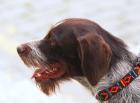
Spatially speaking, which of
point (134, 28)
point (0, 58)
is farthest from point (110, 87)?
point (134, 28)

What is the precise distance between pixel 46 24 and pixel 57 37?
4.58m

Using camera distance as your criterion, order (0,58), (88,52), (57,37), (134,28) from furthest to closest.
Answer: (134,28) → (0,58) → (57,37) → (88,52)

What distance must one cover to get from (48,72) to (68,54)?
0.86ft

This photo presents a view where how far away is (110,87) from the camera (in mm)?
5070

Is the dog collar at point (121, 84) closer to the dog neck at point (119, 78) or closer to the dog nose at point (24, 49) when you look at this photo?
the dog neck at point (119, 78)

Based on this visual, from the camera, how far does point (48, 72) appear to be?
210 inches

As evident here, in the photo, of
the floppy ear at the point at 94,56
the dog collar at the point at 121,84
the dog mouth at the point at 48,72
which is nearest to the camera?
the floppy ear at the point at 94,56

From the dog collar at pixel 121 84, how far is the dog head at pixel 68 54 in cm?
13

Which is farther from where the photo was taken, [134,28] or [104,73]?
[134,28]

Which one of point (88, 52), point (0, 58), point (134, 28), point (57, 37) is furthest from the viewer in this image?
point (134, 28)

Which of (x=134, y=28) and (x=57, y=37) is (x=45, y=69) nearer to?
(x=57, y=37)

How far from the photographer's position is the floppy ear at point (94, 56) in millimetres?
4859

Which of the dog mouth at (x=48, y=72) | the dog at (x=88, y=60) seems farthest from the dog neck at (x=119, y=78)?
the dog mouth at (x=48, y=72)

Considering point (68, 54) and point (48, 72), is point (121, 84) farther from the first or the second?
point (48, 72)
